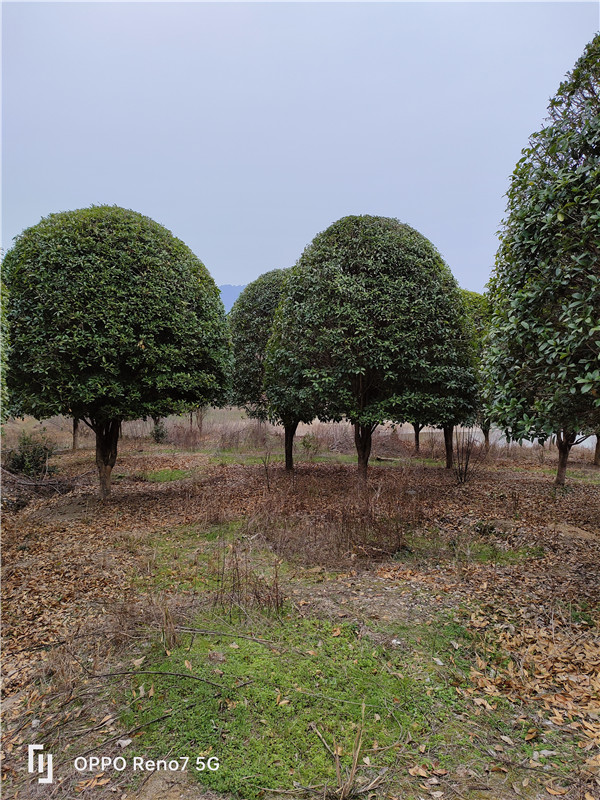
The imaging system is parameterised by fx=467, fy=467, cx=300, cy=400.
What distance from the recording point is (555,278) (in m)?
4.48

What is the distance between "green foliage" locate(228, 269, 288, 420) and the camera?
15.6 metres

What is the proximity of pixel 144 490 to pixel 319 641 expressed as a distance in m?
7.98

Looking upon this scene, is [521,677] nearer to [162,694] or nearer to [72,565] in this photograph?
[162,694]

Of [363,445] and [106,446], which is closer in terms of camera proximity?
[106,446]

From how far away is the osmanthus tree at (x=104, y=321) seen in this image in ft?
26.1

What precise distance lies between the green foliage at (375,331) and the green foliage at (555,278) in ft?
12.0

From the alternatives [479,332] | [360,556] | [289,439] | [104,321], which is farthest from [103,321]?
[479,332]

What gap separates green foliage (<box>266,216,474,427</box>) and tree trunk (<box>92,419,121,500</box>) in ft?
11.9

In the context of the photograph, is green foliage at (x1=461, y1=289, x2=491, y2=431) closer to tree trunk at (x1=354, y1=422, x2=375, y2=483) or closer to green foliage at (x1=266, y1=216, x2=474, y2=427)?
green foliage at (x1=266, y1=216, x2=474, y2=427)

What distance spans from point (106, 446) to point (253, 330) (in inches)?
294

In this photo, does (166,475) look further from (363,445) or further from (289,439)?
(363,445)

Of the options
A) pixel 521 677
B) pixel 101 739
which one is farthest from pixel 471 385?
pixel 101 739

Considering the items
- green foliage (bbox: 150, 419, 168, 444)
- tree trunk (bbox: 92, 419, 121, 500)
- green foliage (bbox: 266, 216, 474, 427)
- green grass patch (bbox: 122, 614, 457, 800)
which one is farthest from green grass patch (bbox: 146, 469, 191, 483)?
green grass patch (bbox: 122, 614, 457, 800)

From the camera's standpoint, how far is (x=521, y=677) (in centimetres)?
385
